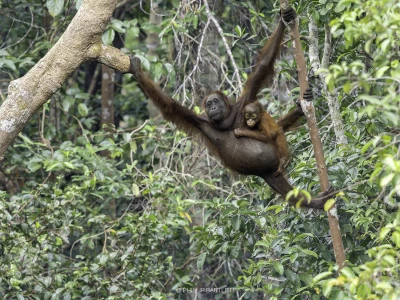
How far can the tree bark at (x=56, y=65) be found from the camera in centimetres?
518

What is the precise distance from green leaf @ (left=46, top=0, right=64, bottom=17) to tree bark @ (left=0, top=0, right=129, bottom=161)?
8.99 ft

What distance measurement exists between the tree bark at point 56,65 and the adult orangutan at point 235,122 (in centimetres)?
63

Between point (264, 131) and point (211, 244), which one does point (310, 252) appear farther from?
point (264, 131)

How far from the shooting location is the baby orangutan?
6.28m

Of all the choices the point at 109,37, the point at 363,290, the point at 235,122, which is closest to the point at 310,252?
the point at 363,290

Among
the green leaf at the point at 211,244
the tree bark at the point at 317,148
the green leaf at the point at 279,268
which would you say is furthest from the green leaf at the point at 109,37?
the green leaf at the point at 279,268

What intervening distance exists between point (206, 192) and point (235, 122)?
1969mm

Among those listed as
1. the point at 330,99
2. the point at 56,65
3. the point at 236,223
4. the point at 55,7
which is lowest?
the point at 236,223

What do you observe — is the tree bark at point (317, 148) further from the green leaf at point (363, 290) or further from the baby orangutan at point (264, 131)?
the baby orangutan at point (264, 131)

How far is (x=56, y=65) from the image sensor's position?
5.34 meters

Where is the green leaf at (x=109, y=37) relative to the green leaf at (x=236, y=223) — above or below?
above

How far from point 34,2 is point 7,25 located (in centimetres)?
52

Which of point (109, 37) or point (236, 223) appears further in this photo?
point (109, 37)

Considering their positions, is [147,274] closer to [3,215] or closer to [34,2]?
[3,215]
